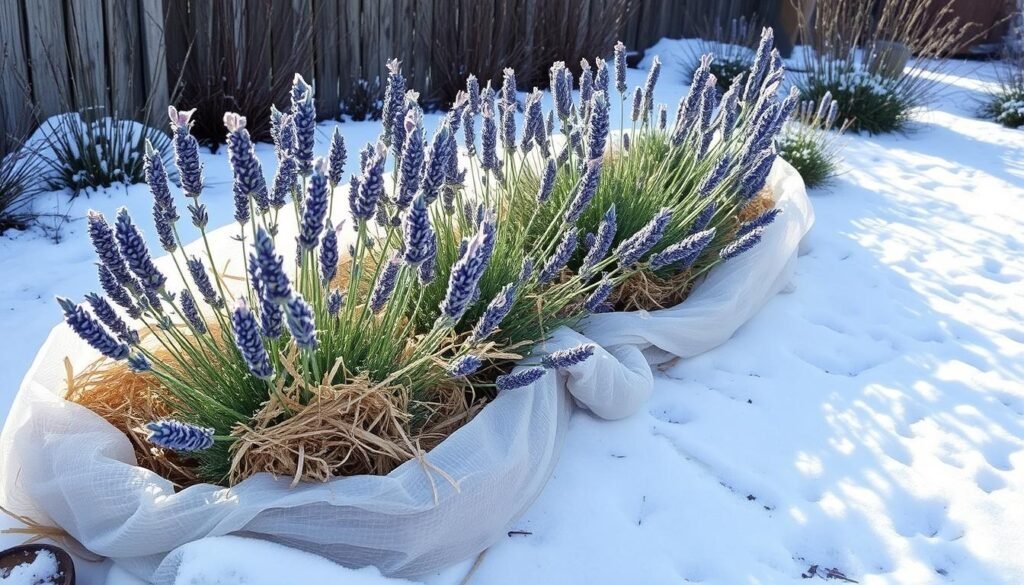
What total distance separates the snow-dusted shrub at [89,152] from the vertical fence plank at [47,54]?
10 cm

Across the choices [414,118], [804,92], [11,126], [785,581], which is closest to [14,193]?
[11,126]

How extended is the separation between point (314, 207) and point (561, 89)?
1.32 m

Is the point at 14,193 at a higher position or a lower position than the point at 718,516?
higher

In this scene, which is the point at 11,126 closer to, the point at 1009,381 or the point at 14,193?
the point at 14,193

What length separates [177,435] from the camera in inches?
50.4

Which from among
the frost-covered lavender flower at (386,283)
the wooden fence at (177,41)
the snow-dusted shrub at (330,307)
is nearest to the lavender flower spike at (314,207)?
the snow-dusted shrub at (330,307)

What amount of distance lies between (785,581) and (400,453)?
829 millimetres

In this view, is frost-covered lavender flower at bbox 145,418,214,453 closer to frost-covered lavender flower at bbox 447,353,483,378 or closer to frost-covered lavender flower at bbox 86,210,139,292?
frost-covered lavender flower at bbox 86,210,139,292

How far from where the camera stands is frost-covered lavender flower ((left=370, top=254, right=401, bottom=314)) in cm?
157

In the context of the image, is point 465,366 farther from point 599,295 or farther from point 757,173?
point 757,173

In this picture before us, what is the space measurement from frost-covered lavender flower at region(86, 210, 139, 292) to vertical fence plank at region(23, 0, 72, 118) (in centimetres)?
206

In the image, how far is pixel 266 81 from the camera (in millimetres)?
4000

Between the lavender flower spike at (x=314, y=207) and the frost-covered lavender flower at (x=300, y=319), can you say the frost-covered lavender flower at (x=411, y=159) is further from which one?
the frost-covered lavender flower at (x=300, y=319)

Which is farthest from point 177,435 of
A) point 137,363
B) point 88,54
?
point 88,54
